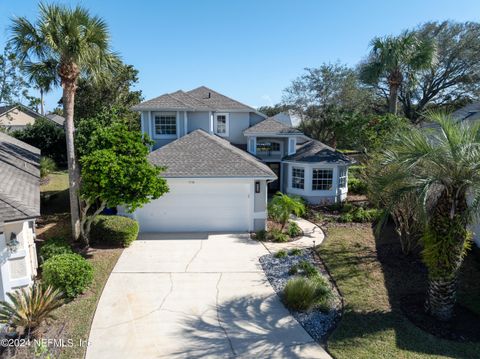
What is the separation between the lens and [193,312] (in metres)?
8.09

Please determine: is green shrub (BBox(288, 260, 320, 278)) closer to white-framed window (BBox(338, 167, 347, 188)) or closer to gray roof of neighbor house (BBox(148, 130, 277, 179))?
gray roof of neighbor house (BBox(148, 130, 277, 179))

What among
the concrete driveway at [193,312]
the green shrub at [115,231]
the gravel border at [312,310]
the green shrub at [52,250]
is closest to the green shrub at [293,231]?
the gravel border at [312,310]

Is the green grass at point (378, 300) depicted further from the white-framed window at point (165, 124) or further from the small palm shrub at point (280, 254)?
the white-framed window at point (165, 124)

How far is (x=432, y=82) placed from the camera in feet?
121

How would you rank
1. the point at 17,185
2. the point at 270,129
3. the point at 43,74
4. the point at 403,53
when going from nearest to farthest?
the point at 17,185 < the point at 43,74 < the point at 403,53 < the point at 270,129

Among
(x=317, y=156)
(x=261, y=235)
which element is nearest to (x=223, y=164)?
(x=261, y=235)

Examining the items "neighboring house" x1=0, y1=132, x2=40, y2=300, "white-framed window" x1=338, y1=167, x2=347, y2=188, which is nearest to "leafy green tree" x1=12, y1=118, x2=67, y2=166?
"neighboring house" x1=0, y1=132, x2=40, y2=300

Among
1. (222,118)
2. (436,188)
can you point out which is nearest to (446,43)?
(222,118)

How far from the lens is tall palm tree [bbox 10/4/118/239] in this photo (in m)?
10.2

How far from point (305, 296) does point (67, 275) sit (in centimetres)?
627

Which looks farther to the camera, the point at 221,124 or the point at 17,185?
the point at 221,124

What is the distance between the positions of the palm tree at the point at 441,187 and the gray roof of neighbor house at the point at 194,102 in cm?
1393

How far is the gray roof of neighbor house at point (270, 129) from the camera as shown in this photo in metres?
21.0

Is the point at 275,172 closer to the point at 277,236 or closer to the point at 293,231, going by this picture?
the point at 293,231
